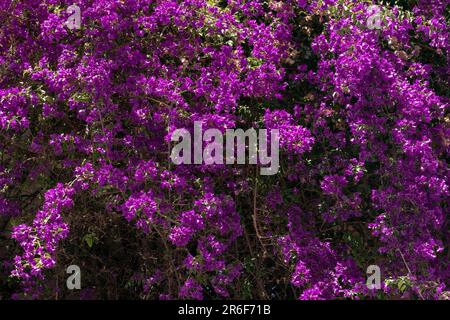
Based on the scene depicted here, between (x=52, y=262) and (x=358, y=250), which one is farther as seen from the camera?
(x=358, y=250)

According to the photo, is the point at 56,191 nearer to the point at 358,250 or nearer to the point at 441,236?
the point at 358,250

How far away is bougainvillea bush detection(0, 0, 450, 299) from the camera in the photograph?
4000mm

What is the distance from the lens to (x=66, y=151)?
4223 millimetres

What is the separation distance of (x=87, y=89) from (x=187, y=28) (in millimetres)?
627

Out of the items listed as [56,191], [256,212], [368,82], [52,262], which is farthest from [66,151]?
[368,82]

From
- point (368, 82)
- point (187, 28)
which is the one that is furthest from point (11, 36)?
point (368, 82)

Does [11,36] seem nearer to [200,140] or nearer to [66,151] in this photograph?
[66,151]

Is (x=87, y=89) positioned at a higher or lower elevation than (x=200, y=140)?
higher

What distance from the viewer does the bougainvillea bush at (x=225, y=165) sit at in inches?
157

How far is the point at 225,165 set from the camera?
4180mm
